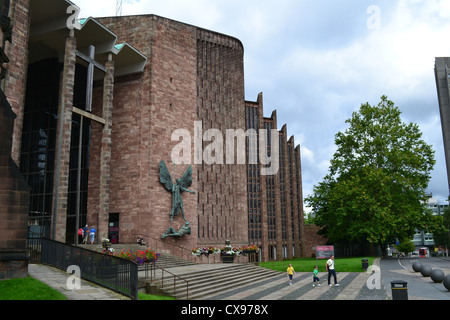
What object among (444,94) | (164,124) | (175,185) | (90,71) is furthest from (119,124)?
(444,94)

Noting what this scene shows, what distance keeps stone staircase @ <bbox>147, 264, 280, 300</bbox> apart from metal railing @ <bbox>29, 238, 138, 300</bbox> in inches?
103

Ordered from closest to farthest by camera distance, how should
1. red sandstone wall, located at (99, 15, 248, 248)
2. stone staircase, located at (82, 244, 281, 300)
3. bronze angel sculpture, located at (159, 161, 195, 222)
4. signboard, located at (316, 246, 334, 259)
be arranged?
stone staircase, located at (82, 244, 281, 300) < signboard, located at (316, 246, 334, 259) < red sandstone wall, located at (99, 15, 248, 248) < bronze angel sculpture, located at (159, 161, 195, 222)

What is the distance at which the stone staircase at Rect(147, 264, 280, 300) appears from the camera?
1591cm

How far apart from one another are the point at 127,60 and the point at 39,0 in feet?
27.5

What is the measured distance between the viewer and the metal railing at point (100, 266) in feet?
42.9

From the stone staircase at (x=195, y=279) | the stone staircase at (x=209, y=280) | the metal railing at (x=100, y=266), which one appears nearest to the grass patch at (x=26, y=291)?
the metal railing at (x=100, y=266)

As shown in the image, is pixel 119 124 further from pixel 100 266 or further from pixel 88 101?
pixel 100 266

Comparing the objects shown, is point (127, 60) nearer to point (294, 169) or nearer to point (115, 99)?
point (115, 99)

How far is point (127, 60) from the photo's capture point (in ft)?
98.9

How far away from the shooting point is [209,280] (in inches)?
755

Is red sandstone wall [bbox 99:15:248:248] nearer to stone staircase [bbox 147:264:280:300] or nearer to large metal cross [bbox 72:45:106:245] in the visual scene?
large metal cross [bbox 72:45:106:245]

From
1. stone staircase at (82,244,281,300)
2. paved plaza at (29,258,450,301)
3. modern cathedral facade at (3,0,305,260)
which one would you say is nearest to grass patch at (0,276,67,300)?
paved plaza at (29,258,450,301)

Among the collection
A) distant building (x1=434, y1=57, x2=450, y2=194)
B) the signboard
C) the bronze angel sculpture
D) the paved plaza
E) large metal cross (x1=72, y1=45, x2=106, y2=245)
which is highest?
distant building (x1=434, y1=57, x2=450, y2=194)

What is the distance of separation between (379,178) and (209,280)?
21777mm
